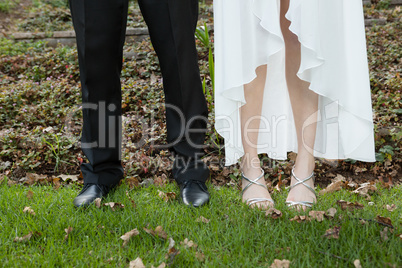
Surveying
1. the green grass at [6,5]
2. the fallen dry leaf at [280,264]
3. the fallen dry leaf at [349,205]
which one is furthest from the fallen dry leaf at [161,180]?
the green grass at [6,5]

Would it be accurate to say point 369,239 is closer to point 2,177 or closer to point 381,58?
point 2,177

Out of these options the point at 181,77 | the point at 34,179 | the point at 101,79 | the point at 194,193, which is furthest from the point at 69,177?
the point at 181,77

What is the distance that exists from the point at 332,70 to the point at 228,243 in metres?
1.07

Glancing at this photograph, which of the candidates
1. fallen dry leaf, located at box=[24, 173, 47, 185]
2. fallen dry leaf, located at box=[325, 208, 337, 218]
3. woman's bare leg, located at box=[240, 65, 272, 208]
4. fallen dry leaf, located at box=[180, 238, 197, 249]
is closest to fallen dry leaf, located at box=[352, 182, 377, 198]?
fallen dry leaf, located at box=[325, 208, 337, 218]

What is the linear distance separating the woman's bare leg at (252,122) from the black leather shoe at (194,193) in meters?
0.24

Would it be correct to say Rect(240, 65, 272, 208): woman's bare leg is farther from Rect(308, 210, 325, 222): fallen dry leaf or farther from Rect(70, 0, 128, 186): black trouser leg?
Rect(70, 0, 128, 186): black trouser leg

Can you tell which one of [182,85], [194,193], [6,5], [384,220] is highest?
[6,5]

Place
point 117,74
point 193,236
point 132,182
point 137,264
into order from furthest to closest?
1. point 132,182
2. point 117,74
3. point 193,236
4. point 137,264

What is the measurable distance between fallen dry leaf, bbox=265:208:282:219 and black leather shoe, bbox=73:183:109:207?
915mm

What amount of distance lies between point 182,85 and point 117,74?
14.9 inches

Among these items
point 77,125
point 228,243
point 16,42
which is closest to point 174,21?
point 228,243

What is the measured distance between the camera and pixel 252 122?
85.8 inches

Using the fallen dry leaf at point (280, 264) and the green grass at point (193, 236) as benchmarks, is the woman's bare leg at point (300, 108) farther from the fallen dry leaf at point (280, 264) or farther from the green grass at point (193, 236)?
the fallen dry leaf at point (280, 264)

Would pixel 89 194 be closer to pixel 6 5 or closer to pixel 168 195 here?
pixel 168 195
